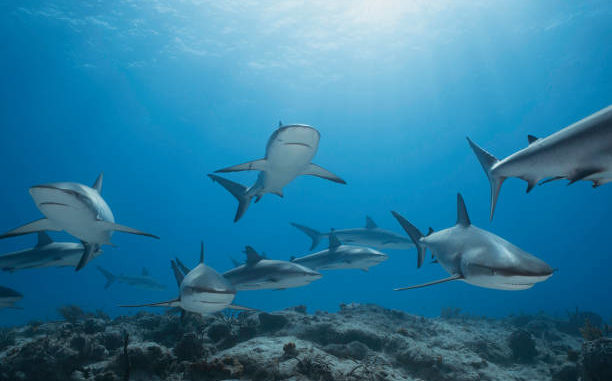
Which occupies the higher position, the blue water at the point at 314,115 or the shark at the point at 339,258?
the blue water at the point at 314,115

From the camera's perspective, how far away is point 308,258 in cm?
1052

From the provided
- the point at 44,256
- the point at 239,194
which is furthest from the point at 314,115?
the point at 44,256

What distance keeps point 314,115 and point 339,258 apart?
206 feet

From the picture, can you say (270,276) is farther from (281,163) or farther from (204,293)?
(281,163)

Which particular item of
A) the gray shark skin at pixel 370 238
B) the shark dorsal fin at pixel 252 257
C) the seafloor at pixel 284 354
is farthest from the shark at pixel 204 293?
the gray shark skin at pixel 370 238

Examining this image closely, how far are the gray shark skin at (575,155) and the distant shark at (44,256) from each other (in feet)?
34.1

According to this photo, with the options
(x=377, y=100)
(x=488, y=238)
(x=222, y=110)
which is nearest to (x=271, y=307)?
(x=222, y=110)

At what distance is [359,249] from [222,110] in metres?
68.0

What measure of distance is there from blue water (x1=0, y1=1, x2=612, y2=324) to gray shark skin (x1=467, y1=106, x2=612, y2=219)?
4314cm

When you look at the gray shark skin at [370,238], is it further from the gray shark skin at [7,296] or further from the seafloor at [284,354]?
the gray shark skin at [7,296]

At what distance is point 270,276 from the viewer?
6.55 meters

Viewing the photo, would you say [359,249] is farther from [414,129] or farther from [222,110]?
[414,129]

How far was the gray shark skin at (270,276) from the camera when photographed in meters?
6.54

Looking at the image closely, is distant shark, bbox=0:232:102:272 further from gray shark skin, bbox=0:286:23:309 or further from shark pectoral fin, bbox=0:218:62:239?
shark pectoral fin, bbox=0:218:62:239
